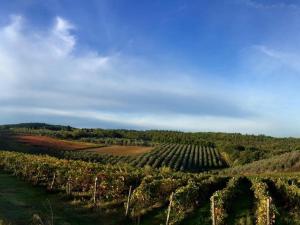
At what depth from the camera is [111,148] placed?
4348 inches

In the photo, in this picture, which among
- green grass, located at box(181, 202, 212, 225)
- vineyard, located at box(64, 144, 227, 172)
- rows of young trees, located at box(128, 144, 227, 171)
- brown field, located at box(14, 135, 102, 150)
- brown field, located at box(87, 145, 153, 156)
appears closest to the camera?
green grass, located at box(181, 202, 212, 225)

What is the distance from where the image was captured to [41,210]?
31.8 metres

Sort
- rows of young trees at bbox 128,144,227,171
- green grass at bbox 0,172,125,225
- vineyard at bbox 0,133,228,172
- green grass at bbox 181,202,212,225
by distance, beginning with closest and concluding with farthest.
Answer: green grass at bbox 181,202,212,225
green grass at bbox 0,172,125,225
vineyard at bbox 0,133,228,172
rows of young trees at bbox 128,144,227,171

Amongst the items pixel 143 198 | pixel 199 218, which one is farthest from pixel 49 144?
pixel 199 218

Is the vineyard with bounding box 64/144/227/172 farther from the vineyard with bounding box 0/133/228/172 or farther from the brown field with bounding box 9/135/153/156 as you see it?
the brown field with bounding box 9/135/153/156

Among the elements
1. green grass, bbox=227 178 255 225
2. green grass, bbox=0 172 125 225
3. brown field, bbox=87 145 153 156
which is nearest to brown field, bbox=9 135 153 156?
brown field, bbox=87 145 153 156

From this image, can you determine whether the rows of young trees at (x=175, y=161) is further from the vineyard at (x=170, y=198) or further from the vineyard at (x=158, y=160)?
the vineyard at (x=170, y=198)

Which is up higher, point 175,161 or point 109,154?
point 109,154

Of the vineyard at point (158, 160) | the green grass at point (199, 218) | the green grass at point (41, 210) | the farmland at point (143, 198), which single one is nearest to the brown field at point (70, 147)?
the vineyard at point (158, 160)

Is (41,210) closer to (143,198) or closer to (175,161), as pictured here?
(143,198)

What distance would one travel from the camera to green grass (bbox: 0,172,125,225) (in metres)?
29.0

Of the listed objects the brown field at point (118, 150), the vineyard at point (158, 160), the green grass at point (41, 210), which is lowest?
the green grass at point (41, 210)

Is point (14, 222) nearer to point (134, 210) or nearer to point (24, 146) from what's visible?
point (134, 210)

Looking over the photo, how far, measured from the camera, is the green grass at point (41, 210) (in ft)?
95.3
